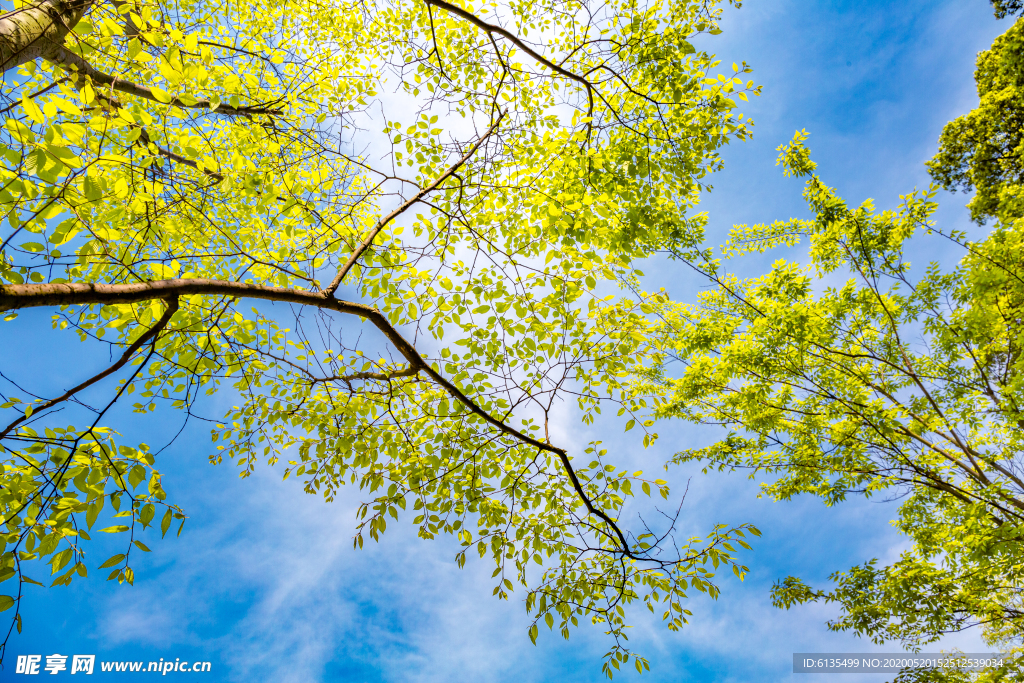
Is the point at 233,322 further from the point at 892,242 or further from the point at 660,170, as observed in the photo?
the point at 892,242

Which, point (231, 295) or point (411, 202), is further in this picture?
point (411, 202)

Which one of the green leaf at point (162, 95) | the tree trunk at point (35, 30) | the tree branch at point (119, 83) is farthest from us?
the tree branch at point (119, 83)

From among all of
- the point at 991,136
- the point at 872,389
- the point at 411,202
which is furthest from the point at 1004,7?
the point at 411,202

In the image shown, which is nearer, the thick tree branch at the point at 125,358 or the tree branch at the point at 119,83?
the thick tree branch at the point at 125,358

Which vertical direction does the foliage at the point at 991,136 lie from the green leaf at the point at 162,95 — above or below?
above

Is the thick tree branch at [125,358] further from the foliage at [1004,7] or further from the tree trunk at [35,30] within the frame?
the foliage at [1004,7]

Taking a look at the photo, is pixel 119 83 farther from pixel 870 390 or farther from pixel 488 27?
pixel 870 390

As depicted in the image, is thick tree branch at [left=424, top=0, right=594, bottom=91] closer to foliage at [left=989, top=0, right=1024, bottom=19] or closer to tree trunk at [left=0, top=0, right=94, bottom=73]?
tree trunk at [left=0, top=0, right=94, bottom=73]

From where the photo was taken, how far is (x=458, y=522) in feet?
13.4

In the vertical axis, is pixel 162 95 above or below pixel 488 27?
below

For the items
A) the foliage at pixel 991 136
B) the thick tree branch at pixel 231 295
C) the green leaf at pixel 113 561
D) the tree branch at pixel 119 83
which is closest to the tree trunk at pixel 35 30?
the tree branch at pixel 119 83

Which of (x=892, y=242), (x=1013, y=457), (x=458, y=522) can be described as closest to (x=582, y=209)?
(x=458, y=522)

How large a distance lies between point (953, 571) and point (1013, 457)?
2.39m

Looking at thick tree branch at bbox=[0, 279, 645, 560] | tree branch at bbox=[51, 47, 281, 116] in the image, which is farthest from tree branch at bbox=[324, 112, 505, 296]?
tree branch at bbox=[51, 47, 281, 116]
